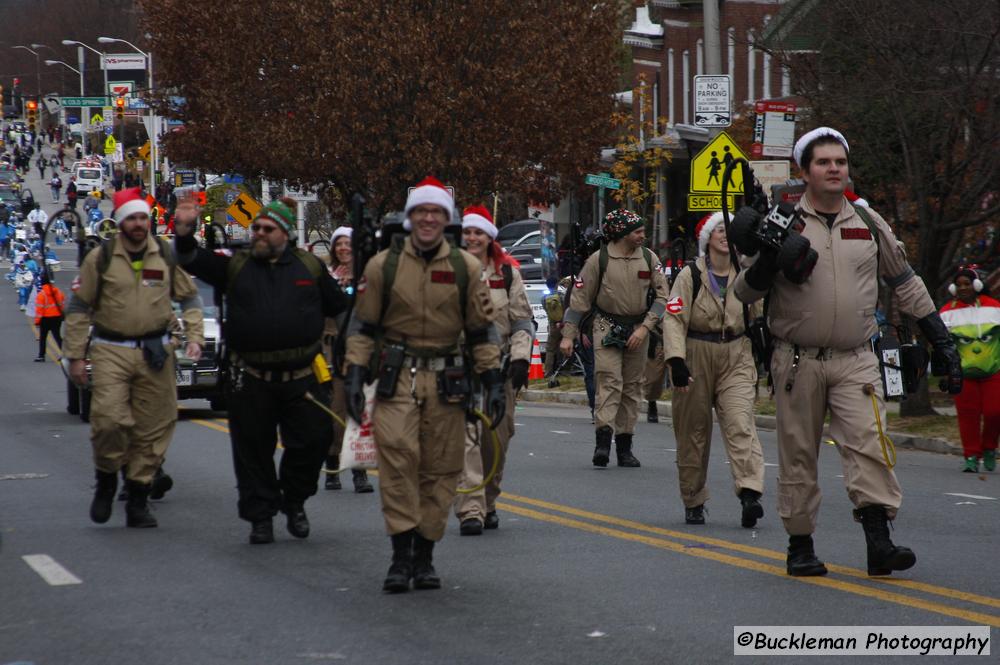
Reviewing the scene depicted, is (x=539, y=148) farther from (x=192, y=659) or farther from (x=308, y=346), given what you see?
(x=192, y=659)

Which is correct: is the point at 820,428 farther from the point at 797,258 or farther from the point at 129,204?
the point at 129,204

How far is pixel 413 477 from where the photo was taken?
8133 millimetres

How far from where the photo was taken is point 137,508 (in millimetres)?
10953

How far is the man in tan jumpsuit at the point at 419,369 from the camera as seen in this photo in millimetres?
8117

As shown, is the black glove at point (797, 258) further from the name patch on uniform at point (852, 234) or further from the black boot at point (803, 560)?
the black boot at point (803, 560)

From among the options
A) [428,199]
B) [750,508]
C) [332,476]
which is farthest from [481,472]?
[428,199]

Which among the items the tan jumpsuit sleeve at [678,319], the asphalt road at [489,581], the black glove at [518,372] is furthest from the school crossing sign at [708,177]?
the black glove at [518,372]

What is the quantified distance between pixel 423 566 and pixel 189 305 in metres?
3.70

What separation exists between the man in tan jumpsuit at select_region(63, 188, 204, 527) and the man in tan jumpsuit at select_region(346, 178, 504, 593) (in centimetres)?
297

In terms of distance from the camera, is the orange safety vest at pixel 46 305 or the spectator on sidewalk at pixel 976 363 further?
the orange safety vest at pixel 46 305

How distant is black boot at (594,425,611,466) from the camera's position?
1445 centimetres

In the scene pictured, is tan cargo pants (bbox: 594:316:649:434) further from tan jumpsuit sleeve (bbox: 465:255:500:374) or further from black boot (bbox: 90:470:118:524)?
tan jumpsuit sleeve (bbox: 465:255:500:374)

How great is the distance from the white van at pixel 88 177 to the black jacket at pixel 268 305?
8907 cm

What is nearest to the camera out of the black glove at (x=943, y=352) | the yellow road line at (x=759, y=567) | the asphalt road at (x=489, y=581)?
the asphalt road at (x=489, y=581)
